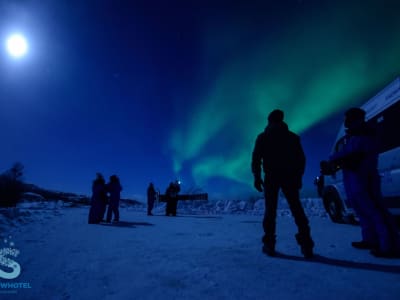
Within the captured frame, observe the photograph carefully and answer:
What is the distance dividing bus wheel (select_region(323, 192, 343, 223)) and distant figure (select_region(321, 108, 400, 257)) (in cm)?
315

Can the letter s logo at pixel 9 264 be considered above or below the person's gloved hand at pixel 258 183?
below

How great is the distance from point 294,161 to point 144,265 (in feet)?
6.88

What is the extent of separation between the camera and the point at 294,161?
2627 millimetres

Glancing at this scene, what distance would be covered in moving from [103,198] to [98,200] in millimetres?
179

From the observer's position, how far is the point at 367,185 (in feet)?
7.99

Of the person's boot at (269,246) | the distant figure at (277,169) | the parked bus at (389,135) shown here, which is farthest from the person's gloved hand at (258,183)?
the parked bus at (389,135)

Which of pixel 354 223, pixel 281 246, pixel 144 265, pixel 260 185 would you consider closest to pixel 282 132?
pixel 260 185

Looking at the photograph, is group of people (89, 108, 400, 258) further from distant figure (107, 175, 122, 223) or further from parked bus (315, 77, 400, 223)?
distant figure (107, 175, 122, 223)

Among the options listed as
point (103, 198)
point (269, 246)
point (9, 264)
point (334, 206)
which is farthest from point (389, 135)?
point (103, 198)

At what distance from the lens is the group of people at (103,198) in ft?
23.9

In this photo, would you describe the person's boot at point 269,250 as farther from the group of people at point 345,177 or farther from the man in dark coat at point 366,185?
the man in dark coat at point 366,185

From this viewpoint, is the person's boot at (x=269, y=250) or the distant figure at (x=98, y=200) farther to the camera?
the distant figure at (x=98, y=200)

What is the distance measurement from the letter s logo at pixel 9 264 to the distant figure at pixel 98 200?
4.82 meters

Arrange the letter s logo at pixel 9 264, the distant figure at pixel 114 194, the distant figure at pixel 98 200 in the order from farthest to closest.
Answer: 1. the distant figure at pixel 114 194
2. the distant figure at pixel 98 200
3. the letter s logo at pixel 9 264
